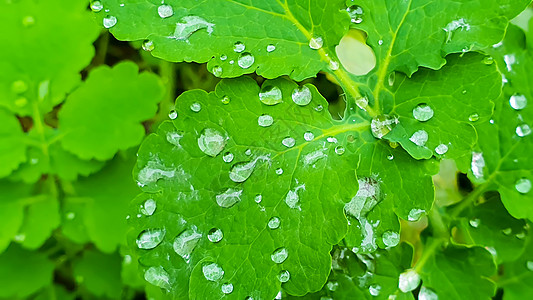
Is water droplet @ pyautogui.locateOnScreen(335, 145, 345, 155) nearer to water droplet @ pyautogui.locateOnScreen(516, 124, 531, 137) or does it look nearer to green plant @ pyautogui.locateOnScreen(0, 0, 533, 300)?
green plant @ pyautogui.locateOnScreen(0, 0, 533, 300)

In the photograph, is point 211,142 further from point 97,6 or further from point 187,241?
point 97,6

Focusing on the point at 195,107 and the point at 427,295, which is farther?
the point at 427,295

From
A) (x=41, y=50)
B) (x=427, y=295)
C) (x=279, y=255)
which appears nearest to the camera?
(x=279, y=255)

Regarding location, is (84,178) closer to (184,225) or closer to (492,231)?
(184,225)

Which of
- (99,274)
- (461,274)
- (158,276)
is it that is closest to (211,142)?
(158,276)

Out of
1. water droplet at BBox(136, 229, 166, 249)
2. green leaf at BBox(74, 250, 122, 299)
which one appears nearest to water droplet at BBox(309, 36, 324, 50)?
water droplet at BBox(136, 229, 166, 249)

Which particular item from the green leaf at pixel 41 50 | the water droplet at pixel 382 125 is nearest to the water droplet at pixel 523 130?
the water droplet at pixel 382 125

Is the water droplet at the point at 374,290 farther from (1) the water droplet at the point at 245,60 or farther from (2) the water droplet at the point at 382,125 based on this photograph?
(1) the water droplet at the point at 245,60
